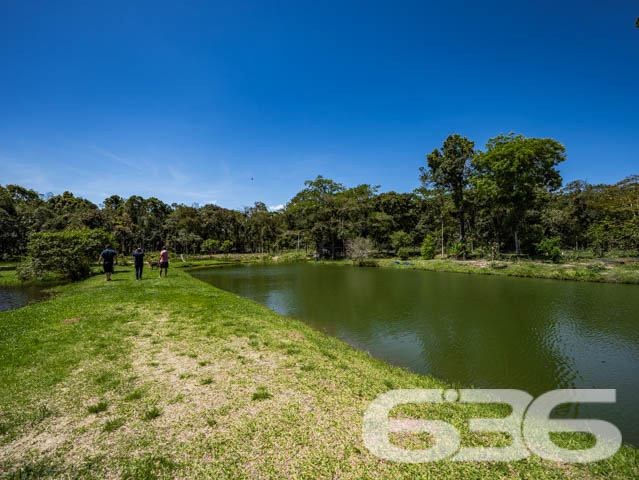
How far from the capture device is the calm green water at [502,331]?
23.0 feet

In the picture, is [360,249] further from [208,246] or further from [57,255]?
[208,246]

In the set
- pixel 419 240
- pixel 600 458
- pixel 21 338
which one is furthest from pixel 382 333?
pixel 419 240

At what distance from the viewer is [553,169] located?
33812mm

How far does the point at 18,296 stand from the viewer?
14633 mm

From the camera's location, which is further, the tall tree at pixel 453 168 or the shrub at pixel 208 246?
the shrub at pixel 208 246

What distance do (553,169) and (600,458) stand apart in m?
41.7

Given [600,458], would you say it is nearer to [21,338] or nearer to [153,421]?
[153,421]

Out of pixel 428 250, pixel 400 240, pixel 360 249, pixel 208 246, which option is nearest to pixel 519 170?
pixel 428 250

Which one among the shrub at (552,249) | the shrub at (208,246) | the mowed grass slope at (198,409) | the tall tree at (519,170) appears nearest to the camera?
the mowed grass slope at (198,409)

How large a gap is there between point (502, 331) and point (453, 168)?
33307 millimetres

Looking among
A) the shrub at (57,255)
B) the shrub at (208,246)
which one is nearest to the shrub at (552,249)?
the shrub at (57,255)

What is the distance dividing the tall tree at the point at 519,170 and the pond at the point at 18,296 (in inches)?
1712

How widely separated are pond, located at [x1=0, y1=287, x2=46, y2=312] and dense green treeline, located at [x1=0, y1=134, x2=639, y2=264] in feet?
24.3

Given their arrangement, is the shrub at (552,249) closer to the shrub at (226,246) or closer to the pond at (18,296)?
the pond at (18,296)
